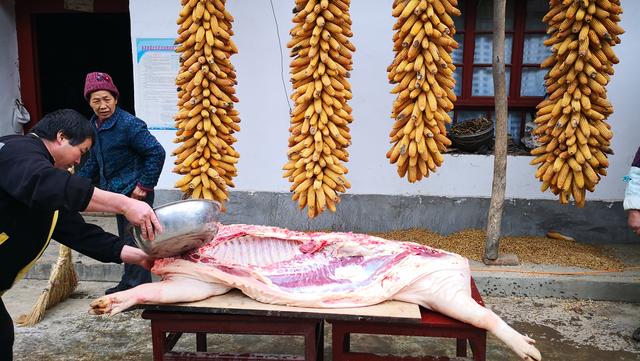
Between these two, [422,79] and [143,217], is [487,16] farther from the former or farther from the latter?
[143,217]

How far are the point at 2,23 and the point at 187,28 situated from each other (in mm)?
3564

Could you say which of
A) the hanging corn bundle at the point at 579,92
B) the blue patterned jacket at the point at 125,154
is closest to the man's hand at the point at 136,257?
the blue patterned jacket at the point at 125,154

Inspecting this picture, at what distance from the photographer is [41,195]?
2104mm

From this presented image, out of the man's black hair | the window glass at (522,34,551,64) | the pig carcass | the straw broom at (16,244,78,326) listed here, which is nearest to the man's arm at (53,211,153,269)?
the pig carcass

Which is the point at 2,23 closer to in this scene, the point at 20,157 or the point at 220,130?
the point at 220,130

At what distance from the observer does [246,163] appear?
231 inches

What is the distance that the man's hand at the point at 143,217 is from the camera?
2.31 metres

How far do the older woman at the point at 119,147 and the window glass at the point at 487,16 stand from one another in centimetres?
363

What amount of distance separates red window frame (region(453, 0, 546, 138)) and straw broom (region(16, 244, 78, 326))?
4.15m

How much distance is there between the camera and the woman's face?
13.3ft

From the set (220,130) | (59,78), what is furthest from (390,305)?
(59,78)

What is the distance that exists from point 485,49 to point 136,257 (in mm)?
4433

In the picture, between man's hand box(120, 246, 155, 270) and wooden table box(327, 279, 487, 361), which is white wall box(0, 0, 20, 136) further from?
wooden table box(327, 279, 487, 361)

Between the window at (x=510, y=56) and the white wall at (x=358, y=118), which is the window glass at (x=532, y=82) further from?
the white wall at (x=358, y=118)
